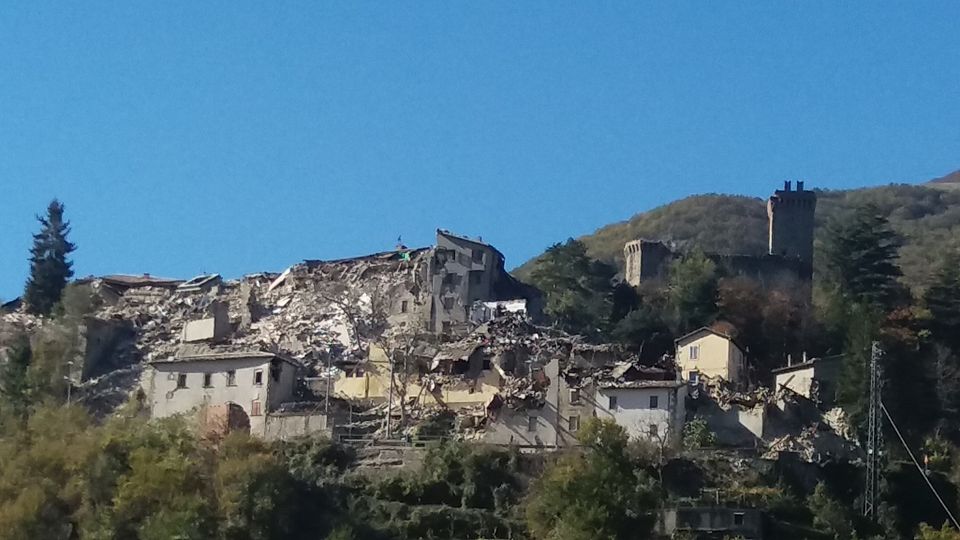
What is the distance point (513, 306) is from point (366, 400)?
278 inches

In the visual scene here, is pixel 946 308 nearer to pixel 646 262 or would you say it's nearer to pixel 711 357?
pixel 711 357

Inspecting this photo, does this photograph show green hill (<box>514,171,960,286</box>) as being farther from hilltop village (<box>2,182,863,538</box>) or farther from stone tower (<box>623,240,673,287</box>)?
hilltop village (<box>2,182,863,538</box>)

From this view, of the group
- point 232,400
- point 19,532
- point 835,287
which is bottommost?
point 19,532

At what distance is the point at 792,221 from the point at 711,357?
21.8 meters

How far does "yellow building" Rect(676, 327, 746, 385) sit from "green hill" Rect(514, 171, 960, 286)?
114ft

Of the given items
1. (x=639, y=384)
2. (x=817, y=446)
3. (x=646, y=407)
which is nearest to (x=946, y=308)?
(x=817, y=446)

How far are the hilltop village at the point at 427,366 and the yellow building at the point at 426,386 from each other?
0.22 ft

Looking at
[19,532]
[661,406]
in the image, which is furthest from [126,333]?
[661,406]

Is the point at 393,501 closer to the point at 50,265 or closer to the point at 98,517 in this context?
the point at 98,517

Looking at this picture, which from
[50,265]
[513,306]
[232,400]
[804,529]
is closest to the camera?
[804,529]

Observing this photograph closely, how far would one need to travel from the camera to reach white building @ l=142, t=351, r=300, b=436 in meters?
66.3

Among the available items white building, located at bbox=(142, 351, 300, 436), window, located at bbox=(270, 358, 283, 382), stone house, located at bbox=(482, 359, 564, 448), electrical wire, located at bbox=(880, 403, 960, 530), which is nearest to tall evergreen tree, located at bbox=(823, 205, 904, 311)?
electrical wire, located at bbox=(880, 403, 960, 530)

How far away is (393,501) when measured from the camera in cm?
5962

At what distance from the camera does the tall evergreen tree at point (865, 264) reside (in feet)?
235
